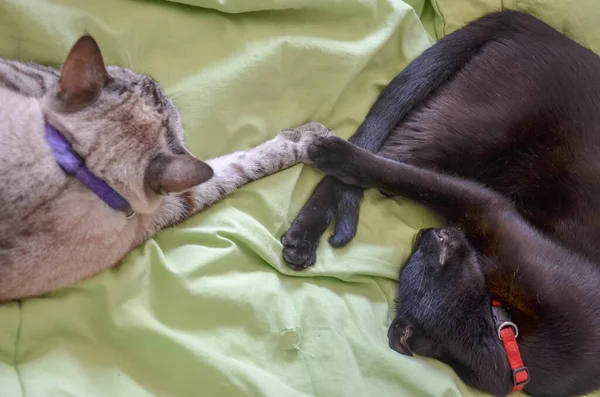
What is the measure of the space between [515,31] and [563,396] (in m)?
0.93

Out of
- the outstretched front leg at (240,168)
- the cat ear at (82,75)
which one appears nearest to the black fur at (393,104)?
the outstretched front leg at (240,168)

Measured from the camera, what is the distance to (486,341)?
3.68 ft

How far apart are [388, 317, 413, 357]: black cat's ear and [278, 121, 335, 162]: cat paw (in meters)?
0.47

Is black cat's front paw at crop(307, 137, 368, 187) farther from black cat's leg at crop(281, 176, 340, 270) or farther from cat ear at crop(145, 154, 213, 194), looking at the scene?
cat ear at crop(145, 154, 213, 194)

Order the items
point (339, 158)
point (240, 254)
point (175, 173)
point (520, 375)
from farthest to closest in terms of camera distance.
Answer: point (339, 158) → point (240, 254) → point (520, 375) → point (175, 173)

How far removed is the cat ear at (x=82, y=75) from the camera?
92cm

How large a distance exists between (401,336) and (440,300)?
4.6 inches

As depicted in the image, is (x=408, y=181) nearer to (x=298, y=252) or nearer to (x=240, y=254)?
(x=298, y=252)

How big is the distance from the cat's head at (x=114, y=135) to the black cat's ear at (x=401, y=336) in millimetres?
558

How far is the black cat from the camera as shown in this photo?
3.74ft

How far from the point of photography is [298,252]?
3.98 ft

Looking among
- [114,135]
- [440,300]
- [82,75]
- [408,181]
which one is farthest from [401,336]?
[82,75]

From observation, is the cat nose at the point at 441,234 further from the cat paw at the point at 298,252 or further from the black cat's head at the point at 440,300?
the cat paw at the point at 298,252

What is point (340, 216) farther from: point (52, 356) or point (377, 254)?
point (52, 356)
